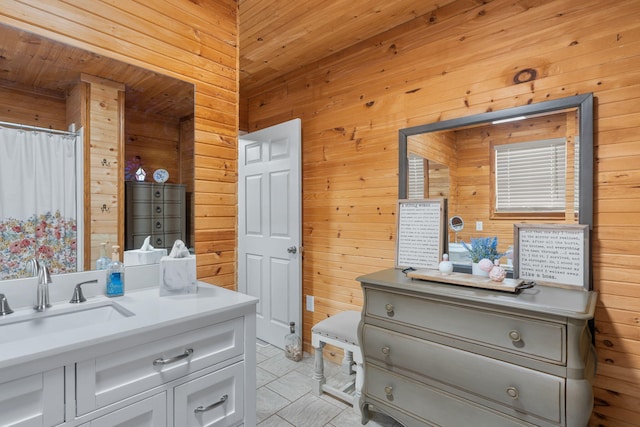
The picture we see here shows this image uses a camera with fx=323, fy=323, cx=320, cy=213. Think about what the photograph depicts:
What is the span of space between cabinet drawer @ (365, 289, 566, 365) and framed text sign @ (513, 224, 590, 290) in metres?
0.42

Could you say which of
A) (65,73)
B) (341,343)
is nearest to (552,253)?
(341,343)

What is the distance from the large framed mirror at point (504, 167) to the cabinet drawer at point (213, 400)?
1396 mm

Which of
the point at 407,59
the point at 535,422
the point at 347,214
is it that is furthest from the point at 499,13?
the point at 535,422

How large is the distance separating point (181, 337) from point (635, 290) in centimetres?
201

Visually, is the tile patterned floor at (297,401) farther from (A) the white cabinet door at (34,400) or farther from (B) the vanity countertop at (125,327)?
(A) the white cabinet door at (34,400)

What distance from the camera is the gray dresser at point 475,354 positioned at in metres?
1.26

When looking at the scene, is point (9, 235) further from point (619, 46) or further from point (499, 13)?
point (619, 46)

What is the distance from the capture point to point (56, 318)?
124cm

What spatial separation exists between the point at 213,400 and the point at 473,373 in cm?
115

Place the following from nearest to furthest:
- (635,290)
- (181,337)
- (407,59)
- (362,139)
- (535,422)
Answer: (181,337)
(535,422)
(635,290)
(407,59)
(362,139)

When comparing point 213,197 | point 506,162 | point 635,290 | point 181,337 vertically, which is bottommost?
point 181,337

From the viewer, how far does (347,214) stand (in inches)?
102

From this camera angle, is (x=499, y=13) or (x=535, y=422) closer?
(x=535, y=422)

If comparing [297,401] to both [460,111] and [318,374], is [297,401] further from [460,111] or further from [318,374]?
[460,111]
